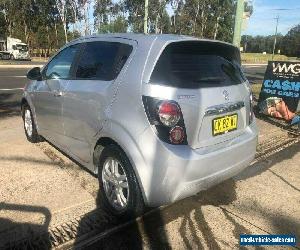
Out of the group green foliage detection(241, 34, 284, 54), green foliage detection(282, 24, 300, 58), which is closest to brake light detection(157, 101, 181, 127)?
green foliage detection(282, 24, 300, 58)

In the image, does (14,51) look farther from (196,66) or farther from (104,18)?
(196,66)

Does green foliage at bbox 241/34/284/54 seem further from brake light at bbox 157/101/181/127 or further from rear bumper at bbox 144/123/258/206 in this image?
brake light at bbox 157/101/181/127

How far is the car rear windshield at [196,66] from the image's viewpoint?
3232 mm

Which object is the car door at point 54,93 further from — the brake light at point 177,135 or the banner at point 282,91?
the banner at point 282,91

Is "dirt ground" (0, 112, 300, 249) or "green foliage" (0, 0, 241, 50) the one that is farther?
"green foliage" (0, 0, 241, 50)

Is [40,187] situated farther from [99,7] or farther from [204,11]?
[99,7]

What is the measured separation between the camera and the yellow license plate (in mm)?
3418

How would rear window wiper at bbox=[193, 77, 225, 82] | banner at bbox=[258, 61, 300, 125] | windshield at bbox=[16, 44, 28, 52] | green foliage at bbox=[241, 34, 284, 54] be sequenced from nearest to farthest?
rear window wiper at bbox=[193, 77, 225, 82] → banner at bbox=[258, 61, 300, 125] → windshield at bbox=[16, 44, 28, 52] → green foliage at bbox=[241, 34, 284, 54]

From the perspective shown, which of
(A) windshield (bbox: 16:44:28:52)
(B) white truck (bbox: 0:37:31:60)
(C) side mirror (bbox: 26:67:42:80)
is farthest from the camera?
(A) windshield (bbox: 16:44:28:52)

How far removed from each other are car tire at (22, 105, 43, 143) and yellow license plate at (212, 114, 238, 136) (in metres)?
3.26

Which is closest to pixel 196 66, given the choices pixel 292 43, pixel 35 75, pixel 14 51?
pixel 35 75

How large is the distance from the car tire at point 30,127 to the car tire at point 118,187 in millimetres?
2271

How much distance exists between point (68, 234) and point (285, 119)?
630 centimetres

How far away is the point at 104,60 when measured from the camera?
3.84 metres
